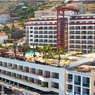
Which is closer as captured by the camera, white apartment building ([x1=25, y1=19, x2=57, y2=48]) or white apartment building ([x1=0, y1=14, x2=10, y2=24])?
white apartment building ([x1=25, y1=19, x2=57, y2=48])

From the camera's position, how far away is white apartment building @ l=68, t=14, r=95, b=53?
212ft

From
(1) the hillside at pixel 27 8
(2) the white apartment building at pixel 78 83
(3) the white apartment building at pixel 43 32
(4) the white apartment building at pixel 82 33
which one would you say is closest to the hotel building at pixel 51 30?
(3) the white apartment building at pixel 43 32

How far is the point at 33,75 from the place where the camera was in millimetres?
38156

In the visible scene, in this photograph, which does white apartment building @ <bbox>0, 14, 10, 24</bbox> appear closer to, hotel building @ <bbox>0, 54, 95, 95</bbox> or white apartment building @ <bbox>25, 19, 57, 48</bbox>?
white apartment building @ <bbox>25, 19, 57, 48</bbox>

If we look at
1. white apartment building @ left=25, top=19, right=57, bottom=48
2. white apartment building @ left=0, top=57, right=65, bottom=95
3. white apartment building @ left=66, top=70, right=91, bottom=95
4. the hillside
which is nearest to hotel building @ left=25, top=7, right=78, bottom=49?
white apartment building @ left=25, top=19, right=57, bottom=48

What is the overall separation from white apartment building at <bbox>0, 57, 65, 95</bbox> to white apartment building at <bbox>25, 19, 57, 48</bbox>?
26.7m

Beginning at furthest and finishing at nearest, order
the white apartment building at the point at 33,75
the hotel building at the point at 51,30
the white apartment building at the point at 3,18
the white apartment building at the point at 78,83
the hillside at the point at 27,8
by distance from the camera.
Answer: the hillside at the point at 27,8 → the white apartment building at the point at 3,18 → the hotel building at the point at 51,30 → the white apartment building at the point at 33,75 → the white apartment building at the point at 78,83

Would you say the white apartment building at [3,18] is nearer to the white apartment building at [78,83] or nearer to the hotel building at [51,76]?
the hotel building at [51,76]

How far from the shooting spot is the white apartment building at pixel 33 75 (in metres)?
34.9

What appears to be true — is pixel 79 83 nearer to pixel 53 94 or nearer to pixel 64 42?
pixel 53 94

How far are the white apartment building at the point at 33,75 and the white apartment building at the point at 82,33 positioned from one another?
26732mm

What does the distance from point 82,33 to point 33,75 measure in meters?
30.7

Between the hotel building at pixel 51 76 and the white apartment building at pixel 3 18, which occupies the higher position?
the white apartment building at pixel 3 18

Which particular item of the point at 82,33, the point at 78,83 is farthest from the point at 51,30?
the point at 78,83
